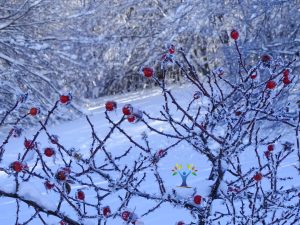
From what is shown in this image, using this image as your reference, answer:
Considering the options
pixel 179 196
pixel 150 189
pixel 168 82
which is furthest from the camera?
pixel 168 82

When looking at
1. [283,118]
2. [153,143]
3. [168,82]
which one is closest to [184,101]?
[153,143]

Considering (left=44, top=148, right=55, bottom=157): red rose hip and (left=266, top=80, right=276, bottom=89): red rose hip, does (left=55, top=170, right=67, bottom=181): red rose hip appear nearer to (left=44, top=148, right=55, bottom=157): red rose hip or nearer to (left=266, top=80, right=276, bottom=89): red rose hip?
(left=44, top=148, right=55, bottom=157): red rose hip

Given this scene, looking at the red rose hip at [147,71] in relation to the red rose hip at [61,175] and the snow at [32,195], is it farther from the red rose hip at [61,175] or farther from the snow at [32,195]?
the snow at [32,195]

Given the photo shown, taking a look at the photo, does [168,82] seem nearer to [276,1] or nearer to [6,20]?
[6,20]

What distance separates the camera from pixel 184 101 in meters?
7.71

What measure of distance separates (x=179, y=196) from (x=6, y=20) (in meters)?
6.48

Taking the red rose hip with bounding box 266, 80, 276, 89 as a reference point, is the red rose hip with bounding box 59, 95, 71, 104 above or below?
above

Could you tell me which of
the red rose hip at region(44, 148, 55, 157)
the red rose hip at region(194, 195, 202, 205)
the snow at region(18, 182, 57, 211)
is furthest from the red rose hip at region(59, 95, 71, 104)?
the red rose hip at region(194, 195, 202, 205)

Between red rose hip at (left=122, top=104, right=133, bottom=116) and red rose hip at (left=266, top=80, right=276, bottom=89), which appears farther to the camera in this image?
red rose hip at (left=266, top=80, right=276, bottom=89)

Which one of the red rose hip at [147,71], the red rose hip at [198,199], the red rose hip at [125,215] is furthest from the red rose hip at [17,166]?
the red rose hip at [198,199]

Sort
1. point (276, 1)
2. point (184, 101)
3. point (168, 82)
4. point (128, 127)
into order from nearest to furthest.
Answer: point (276, 1), point (128, 127), point (184, 101), point (168, 82)

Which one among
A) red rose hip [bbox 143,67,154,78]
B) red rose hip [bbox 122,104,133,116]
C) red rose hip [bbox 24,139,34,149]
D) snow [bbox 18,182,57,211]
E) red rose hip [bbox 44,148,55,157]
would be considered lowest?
snow [bbox 18,182,57,211]

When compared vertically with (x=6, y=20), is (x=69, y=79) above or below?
below

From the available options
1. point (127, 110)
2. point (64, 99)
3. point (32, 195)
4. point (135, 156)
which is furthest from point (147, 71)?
point (135, 156)
